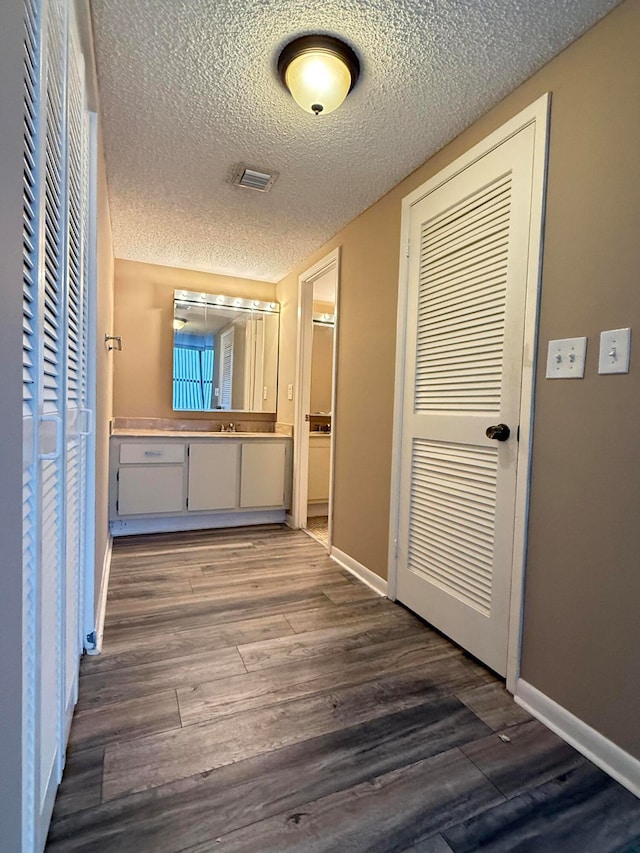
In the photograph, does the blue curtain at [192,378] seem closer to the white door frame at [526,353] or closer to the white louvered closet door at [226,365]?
the white louvered closet door at [226,365]

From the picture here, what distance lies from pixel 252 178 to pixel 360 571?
231 centimetres

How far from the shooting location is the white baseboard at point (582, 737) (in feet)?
3.70

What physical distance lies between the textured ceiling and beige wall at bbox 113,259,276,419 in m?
0.99

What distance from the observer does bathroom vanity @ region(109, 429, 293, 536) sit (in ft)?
10.2

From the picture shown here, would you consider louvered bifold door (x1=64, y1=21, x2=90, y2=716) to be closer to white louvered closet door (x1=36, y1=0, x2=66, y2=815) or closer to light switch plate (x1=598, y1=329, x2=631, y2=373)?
white louvered closet door (x1=36, y1=0, x2=66, y2=815)

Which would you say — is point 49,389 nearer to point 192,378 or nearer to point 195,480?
point 195,480

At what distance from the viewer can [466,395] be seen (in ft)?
5.76

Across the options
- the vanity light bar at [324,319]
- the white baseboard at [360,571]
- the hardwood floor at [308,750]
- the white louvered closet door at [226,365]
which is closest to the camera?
the hardwood floor at [308,750]

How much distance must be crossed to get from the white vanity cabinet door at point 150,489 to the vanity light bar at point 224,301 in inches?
59.7

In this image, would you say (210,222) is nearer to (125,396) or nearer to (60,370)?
(125,396)

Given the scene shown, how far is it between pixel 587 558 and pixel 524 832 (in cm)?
72

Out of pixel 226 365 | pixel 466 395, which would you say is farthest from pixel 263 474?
pixel 466 395

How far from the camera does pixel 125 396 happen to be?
→ 3553 millimetres

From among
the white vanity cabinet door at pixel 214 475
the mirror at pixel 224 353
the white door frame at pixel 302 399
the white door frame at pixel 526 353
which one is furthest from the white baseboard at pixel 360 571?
the mirror at pixel 224 353
